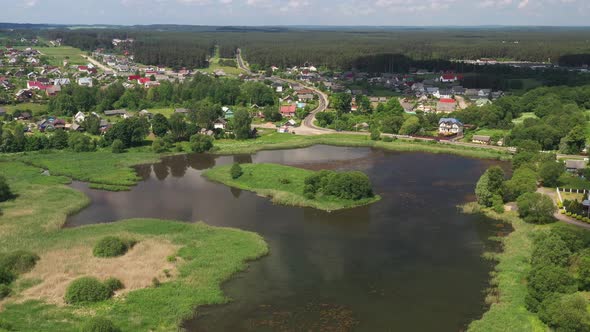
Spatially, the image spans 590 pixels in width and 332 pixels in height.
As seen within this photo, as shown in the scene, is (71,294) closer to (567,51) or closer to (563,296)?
(563,296)

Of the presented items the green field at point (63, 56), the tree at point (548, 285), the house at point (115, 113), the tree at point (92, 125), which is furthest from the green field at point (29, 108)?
the tree at point (548, 285)

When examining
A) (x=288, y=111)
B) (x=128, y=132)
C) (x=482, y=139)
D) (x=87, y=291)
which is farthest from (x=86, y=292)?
(x=288, y=111)

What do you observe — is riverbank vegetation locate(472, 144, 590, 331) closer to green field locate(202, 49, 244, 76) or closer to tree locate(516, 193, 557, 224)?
tree locate(516, 193, 557, 224)

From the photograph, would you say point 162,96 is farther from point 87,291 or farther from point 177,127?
point 87,291

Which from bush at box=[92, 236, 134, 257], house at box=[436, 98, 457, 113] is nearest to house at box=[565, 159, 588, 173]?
house at box=[436, 98, 457, 113]

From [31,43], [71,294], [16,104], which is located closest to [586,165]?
[71,294]

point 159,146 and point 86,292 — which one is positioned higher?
point 159,146

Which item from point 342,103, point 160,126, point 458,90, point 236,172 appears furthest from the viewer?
point 458,90

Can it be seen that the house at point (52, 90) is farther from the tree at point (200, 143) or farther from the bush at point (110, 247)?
the bush at point (110, 247)
